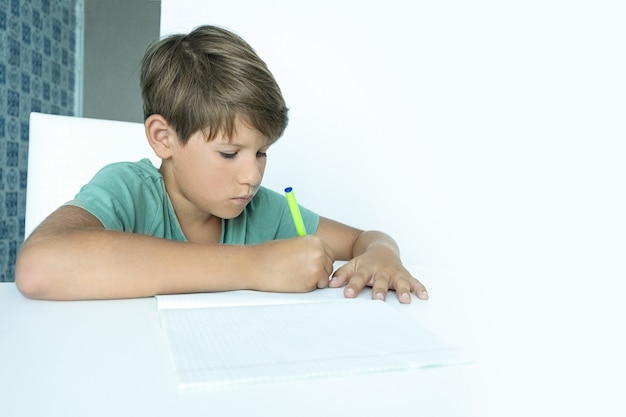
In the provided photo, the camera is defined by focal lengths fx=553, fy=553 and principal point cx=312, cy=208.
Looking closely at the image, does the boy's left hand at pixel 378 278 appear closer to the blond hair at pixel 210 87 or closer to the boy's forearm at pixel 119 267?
the boy's forearm at pixel 119 267

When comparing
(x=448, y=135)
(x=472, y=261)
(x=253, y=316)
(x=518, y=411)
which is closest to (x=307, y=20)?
(x=448, y=135)

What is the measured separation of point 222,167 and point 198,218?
20cm

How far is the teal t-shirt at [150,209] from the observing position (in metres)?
0.77

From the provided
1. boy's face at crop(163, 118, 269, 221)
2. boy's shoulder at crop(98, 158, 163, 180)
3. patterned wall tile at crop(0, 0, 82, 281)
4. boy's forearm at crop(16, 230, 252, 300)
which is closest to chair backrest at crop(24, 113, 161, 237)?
boy's shoulder at crop(98, 158, 163, 180)

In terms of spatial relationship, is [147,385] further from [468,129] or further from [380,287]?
[468,129]

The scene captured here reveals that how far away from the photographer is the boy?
590 mm

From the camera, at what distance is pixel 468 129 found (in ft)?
4.77

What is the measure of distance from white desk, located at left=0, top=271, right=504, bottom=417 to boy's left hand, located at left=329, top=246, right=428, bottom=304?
17 cm

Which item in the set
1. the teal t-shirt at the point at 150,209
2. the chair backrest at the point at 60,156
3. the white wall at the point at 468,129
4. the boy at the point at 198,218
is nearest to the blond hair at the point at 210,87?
the boy at the point at 198,218

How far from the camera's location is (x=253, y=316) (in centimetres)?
51

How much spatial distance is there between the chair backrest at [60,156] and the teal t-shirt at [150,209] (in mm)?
164

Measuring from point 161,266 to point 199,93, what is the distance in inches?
13.3

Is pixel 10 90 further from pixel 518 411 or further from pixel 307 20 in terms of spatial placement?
pixel 518 411

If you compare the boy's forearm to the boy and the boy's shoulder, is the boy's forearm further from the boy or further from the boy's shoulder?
the boy's shoulder
